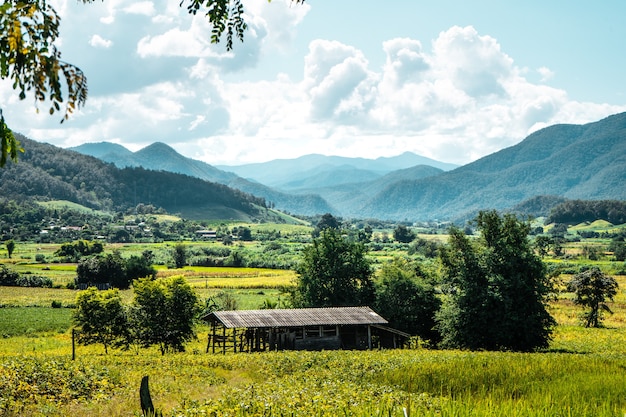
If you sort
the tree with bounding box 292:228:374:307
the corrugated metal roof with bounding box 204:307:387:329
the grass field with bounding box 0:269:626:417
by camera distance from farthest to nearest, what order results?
1. the tree with bounding box 292:228:374:307
2. the corrugated metal roof with bounding box 204:307:387:329
3. the grass field with bounding box 0:269:626:417

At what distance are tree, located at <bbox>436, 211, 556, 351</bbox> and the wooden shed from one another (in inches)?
187

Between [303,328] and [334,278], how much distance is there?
43.4ft

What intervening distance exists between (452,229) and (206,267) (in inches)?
3213

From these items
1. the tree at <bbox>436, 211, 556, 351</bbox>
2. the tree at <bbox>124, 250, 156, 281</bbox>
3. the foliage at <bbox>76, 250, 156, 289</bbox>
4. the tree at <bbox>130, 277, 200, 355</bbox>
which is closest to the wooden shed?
the tree at <bbox>130, 277, 200, 355</bbox>

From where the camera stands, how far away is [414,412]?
1002 centimetres

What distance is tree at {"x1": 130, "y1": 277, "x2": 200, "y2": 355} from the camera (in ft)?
127

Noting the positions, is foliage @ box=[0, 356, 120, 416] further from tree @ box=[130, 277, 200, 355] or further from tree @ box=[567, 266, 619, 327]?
tree @ box=[567, 266, 619, 327]

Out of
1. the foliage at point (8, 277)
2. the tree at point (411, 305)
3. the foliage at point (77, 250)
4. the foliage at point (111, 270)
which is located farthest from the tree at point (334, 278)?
the foliage at point (77, 250)

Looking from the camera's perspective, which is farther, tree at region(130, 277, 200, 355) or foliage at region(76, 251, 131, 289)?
foliage at region(76, 251, 131, 289)

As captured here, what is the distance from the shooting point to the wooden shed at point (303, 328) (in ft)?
131

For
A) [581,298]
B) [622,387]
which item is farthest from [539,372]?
[581,298]

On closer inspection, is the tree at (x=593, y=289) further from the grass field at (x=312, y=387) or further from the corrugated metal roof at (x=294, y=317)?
the grass field at (x=312, y=387)

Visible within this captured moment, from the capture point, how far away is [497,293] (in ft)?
133

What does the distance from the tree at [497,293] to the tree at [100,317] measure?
2206 cm
